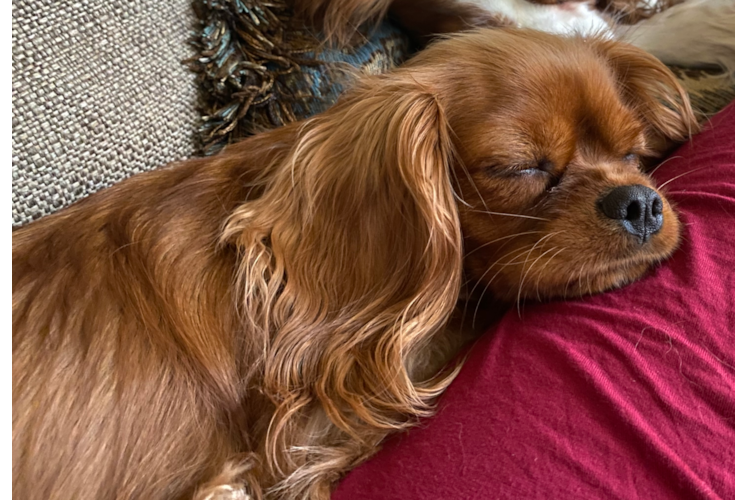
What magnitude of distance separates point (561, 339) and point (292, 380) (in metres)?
0.49

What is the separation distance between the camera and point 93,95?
1410 millimetres

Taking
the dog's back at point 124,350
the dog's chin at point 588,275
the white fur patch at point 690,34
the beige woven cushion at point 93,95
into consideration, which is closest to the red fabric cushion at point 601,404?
the dog's chin at point 588,275

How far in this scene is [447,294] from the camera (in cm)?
117

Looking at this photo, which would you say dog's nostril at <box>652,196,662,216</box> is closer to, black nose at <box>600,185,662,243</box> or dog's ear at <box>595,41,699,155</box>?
→ black nose at <box>600,185,662,243</box>

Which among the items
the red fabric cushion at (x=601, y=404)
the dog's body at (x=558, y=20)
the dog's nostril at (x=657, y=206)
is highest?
the dog's body at (x=558, y=20)

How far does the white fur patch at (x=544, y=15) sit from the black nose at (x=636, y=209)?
728 millimetres

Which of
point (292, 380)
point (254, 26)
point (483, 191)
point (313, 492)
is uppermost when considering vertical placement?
point (254, 26)

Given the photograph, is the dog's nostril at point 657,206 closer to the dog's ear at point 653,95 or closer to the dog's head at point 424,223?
the dog's head at point 424,223

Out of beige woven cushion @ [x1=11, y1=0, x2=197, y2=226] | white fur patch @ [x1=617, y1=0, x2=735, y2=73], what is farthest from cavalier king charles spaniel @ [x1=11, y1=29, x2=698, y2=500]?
white fur patch @ [x1=617, y1=0, x2=735, y2=73]

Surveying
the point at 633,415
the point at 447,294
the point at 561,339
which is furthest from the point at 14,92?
the point at 633,415

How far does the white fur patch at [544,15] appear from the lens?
1.71m

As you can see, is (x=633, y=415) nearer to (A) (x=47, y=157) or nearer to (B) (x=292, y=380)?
(B) (x=292, y=380)

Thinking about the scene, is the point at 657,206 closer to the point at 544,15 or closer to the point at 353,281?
the point at 353,281

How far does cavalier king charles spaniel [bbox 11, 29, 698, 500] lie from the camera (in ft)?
3.54
